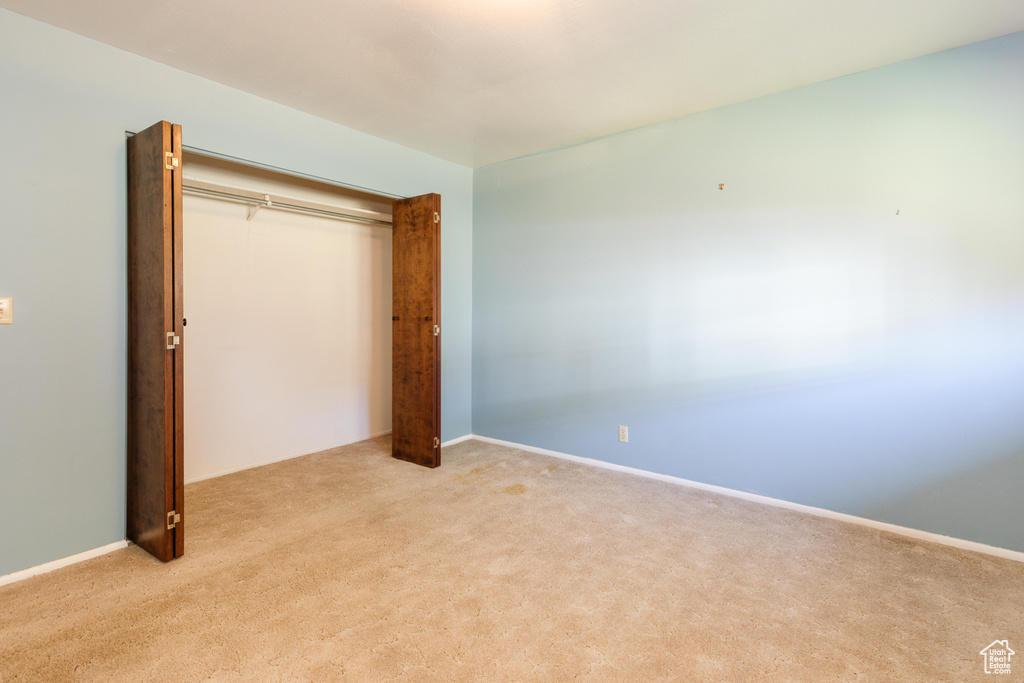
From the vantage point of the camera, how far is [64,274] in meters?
2.32

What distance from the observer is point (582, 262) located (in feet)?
13.1

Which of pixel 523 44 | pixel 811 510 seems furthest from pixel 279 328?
pixel 811 510

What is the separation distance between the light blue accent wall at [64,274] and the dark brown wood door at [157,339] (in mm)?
108

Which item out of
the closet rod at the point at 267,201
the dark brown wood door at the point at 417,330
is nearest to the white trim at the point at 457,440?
the dark brown wood door at the point at 417,330

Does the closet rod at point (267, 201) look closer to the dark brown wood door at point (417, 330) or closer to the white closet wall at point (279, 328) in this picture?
the white closet wall at point (279, 328)

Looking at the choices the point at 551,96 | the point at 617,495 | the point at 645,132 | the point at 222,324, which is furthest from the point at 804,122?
the point at 222,324

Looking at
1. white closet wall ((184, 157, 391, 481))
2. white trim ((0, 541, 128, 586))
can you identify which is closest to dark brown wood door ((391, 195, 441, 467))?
white closet wall ((184, 157, 391, 481))

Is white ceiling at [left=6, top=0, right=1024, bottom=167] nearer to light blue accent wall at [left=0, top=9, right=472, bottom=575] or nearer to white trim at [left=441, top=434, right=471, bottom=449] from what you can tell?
light blue accent wall at [left=0, top=9, right=472, bottom=575]

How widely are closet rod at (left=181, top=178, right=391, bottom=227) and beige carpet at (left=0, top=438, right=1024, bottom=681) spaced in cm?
207

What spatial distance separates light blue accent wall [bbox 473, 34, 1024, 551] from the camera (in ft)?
8.20

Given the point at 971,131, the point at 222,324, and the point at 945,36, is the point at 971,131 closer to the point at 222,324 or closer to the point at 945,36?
the point at 945,36

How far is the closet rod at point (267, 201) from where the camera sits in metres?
3.24

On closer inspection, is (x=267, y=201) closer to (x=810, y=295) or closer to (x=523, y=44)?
(x=523, y=44)

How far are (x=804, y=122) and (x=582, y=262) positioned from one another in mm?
1726
